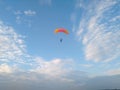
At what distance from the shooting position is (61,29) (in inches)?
1989

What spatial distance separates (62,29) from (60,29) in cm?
95

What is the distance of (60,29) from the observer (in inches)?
1977

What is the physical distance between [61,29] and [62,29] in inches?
18.1

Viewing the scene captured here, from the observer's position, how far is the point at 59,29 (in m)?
50.1

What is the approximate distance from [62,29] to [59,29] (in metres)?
1.35

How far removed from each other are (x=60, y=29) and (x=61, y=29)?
0.49 metres

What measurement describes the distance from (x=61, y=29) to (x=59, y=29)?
89 centimetres

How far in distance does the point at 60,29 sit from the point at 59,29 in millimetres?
409

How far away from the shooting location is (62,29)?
50781 mm
